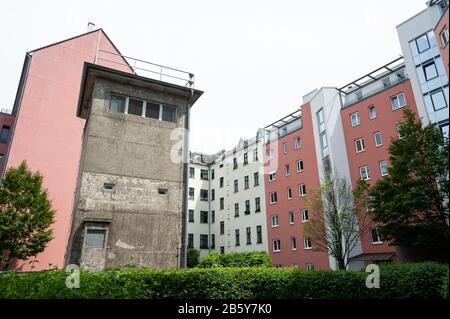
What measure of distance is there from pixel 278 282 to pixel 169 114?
10910 mm

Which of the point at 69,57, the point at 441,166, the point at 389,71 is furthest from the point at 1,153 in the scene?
the point at 389,71

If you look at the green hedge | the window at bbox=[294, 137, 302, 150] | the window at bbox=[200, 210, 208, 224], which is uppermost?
the window at bbox=[294, 137, 302, 150]

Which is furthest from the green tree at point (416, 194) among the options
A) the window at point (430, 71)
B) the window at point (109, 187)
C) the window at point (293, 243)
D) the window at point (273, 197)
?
the window at point (109, 187)

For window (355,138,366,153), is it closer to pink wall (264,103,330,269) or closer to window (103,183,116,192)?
pink wall (264,103,330,269)

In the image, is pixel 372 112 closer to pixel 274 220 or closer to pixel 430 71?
pixel 430 71

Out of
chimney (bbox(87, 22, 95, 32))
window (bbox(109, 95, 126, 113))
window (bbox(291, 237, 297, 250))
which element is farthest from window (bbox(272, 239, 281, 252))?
chimney (bbox(87, 22, 95, 32))

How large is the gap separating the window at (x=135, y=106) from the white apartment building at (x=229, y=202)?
27574mm

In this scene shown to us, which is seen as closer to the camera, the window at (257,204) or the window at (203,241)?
the window at (257,204)

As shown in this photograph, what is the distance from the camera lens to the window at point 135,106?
1739cm

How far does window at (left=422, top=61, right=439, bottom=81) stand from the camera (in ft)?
93.0

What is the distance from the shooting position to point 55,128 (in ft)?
106

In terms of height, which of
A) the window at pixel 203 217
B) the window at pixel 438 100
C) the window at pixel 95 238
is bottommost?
the window at pixel 95 238

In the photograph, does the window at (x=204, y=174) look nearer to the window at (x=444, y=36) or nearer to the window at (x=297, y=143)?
the window at (x=297, y=143)

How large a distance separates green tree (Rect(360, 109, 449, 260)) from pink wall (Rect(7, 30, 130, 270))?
2696 cm
